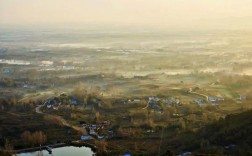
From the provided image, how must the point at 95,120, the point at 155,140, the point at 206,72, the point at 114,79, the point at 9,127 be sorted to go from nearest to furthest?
the point at 155,140
the point at 9,127
the point at 95,120
the point at 114,79
the point at 206,72

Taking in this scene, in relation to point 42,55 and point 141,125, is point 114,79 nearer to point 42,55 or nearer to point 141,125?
point 141,125

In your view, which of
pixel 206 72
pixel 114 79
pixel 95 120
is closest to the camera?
pixel 95 120

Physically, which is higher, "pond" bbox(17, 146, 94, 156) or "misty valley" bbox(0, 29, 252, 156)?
"misty valley" bbox(0, 29, 252, 156)

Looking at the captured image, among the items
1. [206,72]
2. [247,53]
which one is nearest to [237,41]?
[247,53]

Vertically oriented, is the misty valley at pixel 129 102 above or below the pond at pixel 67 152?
above

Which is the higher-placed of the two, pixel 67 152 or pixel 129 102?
pixel 129 102

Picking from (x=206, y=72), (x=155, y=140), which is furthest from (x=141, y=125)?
(x=206, y=72)

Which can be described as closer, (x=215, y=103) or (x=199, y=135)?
(x=199, y=135)

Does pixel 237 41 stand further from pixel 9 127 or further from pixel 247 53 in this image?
pixel 9 127

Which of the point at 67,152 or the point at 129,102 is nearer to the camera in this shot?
the point at 67,152
